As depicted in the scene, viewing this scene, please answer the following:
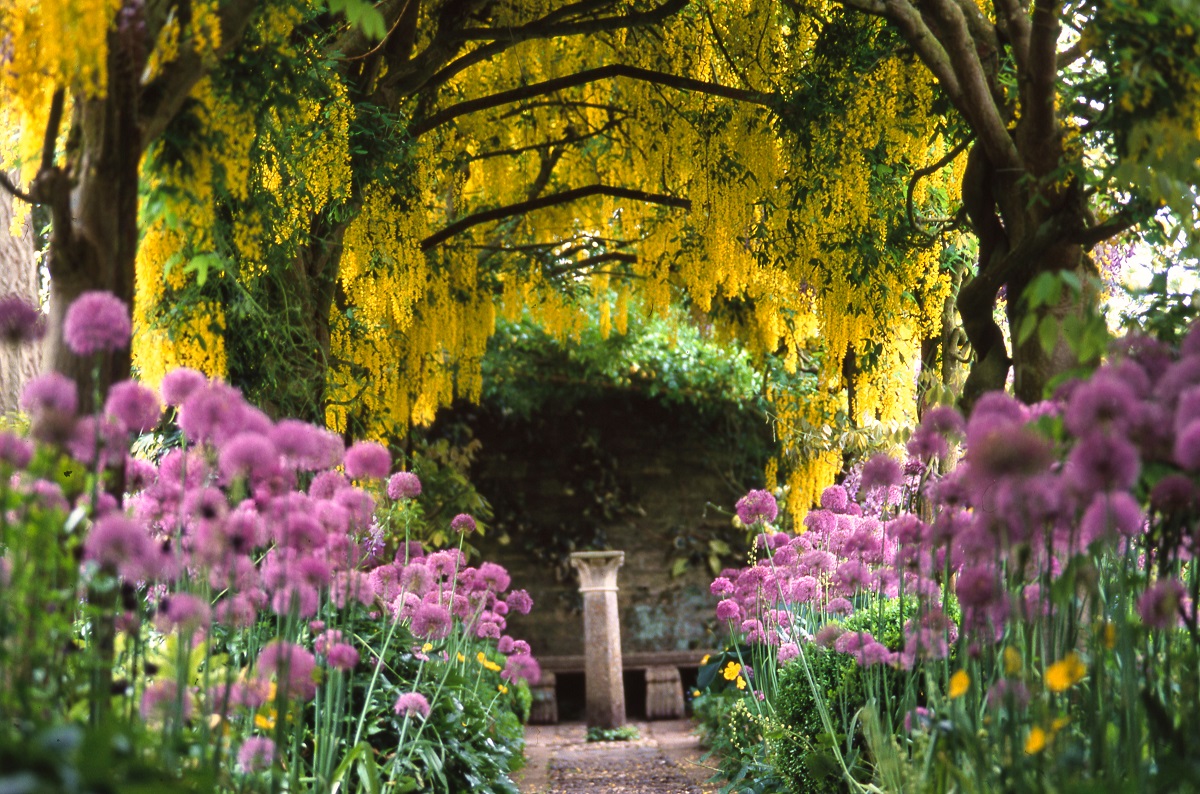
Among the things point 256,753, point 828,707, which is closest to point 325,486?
point 256,753

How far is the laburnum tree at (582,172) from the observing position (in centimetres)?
215

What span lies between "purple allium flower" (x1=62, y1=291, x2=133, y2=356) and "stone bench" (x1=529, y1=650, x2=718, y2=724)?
647 cm

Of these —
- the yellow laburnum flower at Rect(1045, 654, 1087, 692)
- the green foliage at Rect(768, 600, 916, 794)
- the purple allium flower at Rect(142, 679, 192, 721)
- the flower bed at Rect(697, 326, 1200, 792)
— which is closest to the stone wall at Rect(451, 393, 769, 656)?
the green foliage at Rect(768, 600, 916, 794)

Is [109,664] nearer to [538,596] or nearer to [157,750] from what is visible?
[157,750]

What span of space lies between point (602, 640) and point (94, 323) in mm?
5830

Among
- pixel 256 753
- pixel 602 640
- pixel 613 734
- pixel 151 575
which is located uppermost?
pixel 151 575

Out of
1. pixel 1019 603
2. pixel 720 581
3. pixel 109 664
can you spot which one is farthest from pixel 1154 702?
pixel 720 581

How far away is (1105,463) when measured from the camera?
1547mm

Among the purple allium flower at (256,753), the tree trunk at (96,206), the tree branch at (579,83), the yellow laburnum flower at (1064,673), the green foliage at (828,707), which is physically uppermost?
the tree branch at (579,83)

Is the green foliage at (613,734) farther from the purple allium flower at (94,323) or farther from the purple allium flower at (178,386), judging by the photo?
the purple allium flower at (94,323)

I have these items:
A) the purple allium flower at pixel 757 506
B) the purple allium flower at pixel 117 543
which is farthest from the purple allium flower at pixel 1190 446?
the purple allium flower at pixel 757 506

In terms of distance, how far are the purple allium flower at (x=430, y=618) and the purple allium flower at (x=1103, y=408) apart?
86.5 inches

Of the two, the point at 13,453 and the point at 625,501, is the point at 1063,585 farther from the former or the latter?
the point at 625,501

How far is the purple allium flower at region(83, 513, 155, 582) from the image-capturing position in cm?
157
